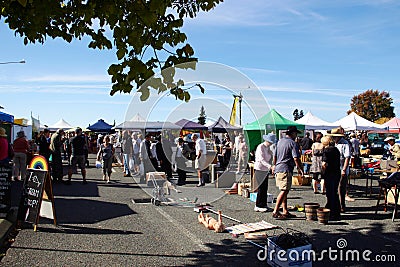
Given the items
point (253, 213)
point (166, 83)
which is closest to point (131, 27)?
point (166, 83)

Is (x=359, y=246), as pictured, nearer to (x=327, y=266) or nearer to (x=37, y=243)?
(x=327, y=266)

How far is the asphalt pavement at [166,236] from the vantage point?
5.18 m

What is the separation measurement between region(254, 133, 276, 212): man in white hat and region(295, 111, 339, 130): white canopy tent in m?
14.0

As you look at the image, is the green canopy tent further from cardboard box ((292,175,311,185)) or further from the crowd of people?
the crowd of people

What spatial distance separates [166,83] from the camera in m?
4.48

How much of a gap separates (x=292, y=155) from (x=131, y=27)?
451 cm

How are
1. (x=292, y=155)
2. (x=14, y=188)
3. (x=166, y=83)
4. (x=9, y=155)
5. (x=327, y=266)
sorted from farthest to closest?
(x=14, y=188)
(x=9, y=155)
(x=292, y=155)
(x=327, y=266)
(x=166, y=83)

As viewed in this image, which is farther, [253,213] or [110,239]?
[253,213]

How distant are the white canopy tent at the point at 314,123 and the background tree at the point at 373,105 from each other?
45524mm

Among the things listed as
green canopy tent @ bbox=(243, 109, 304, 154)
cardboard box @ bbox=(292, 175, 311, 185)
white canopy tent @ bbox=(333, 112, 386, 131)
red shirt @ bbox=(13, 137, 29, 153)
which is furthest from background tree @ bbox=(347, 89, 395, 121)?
red shirt @ bbox=(13, 137, 29, 153)

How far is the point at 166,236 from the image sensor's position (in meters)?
6.29

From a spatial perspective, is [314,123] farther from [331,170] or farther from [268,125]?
[331,170]

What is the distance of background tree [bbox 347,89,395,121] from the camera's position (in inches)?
2552

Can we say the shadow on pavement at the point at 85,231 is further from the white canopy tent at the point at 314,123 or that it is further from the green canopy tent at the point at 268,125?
the white canopy tent at the point at 314,123
